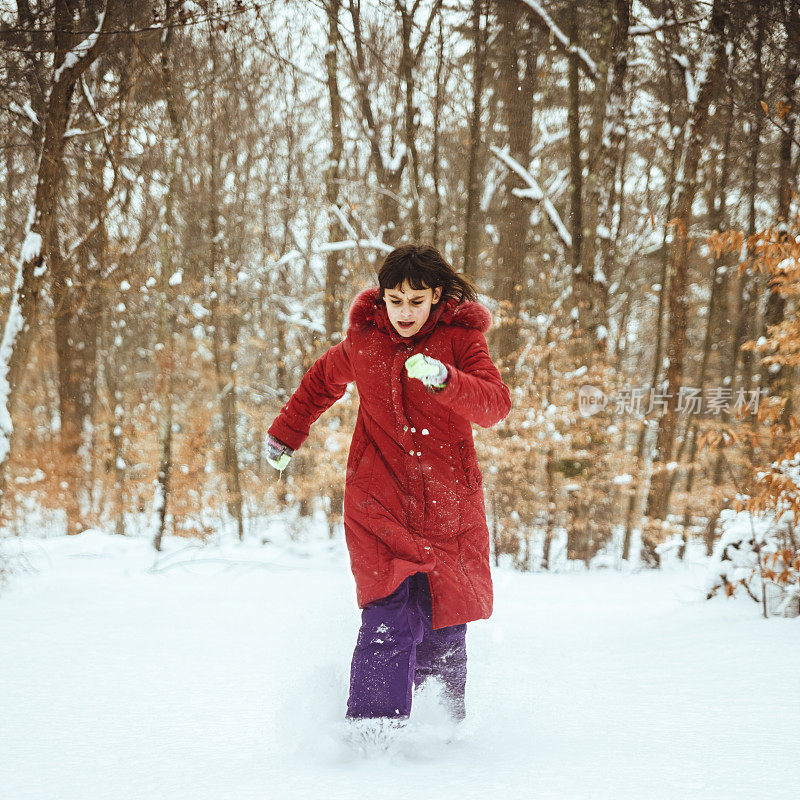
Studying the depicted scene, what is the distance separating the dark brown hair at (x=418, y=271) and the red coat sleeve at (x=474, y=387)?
19 centimetres

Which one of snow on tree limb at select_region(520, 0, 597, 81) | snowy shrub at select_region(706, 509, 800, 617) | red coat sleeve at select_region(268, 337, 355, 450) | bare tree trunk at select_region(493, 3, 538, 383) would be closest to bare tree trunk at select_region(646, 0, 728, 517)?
snow on tree limb at select_region(520, 0, 597, 81)

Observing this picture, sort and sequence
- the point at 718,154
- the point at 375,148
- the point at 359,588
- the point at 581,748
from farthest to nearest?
the point at 718,154 → the point at 375,148 → the point at 359,588 → the point at 581,748

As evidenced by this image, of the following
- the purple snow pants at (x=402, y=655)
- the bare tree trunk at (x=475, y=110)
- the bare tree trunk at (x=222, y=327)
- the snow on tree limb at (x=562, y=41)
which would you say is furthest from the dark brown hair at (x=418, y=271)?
the bare tree trunk at (x=222, y=327)

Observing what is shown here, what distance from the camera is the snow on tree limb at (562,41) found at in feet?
29.5

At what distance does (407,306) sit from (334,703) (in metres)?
1.46

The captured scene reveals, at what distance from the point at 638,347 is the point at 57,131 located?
17041 mm

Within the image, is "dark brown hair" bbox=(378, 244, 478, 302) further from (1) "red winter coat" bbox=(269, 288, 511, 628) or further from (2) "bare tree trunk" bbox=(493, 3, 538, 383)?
(2) "bare tree trunk" bbox=(493, 3, 538, 383)

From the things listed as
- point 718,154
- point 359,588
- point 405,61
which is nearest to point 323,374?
point 359,588

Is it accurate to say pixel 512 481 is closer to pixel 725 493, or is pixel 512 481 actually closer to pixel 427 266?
pixel 725 493

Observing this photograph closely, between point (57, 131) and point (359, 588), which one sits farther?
point (57, 131)

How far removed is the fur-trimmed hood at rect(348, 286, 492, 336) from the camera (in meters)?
2.41

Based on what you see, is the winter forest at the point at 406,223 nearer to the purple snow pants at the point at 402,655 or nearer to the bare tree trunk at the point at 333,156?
the bare tree trunk at the point at 333,156

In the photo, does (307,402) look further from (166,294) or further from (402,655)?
(166,294)

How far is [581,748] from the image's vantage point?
6.86 ft
